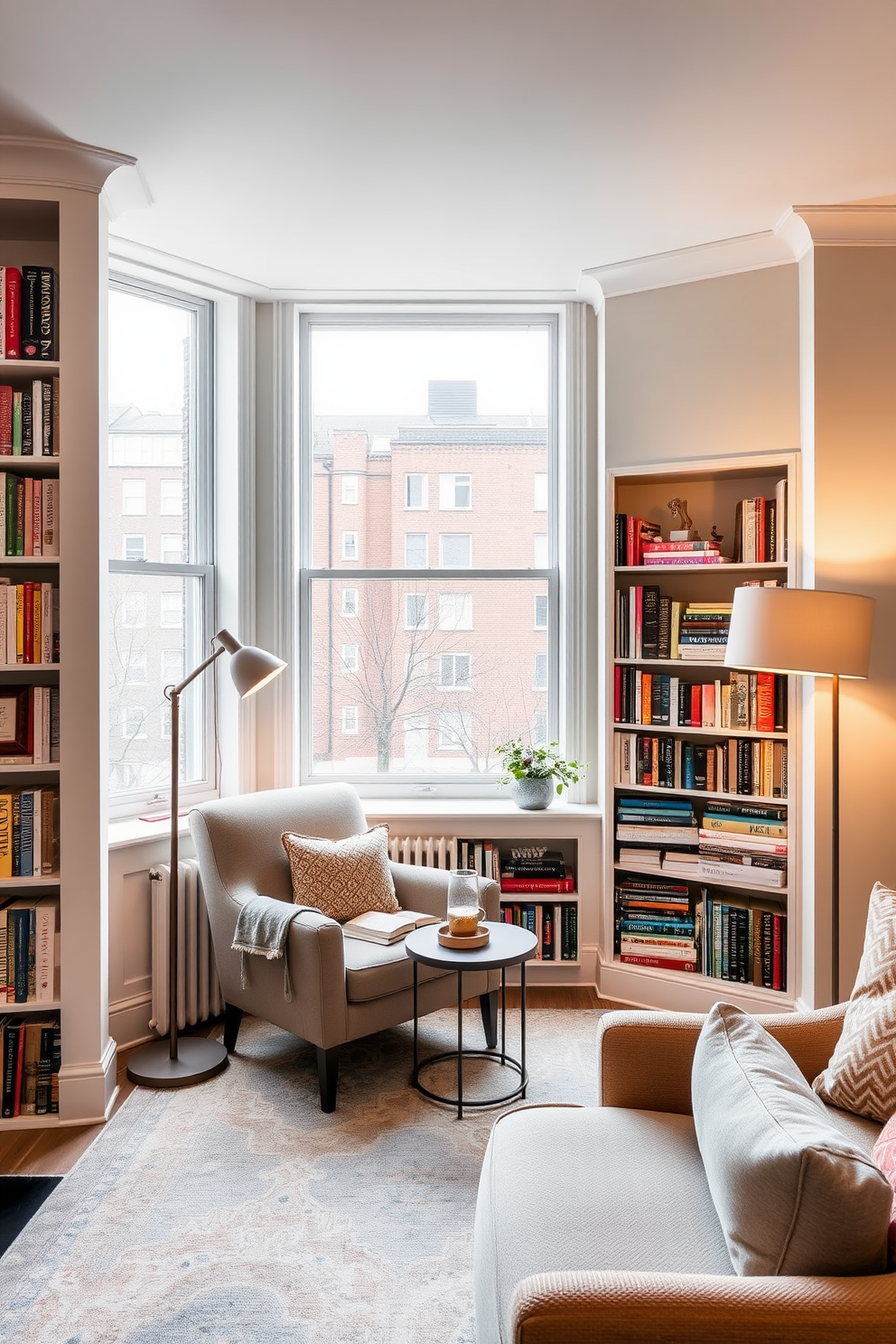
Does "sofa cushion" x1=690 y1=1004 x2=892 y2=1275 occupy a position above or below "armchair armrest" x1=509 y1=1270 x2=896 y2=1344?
above

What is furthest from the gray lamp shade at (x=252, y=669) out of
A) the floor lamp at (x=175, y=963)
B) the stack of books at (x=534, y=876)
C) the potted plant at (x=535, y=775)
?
the stack of books at (x=534, y=876)

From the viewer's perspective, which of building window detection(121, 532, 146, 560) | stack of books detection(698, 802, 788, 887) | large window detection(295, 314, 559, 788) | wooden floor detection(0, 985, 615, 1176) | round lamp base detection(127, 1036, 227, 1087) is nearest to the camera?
wooden floor detection(0, 985, 615, 1176)

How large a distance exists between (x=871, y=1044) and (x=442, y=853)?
2171 mm

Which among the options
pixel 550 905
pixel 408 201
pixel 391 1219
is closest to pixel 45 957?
pixel 391 1219

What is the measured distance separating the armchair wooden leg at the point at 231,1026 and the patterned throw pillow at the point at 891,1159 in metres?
2.29

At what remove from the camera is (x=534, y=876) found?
3805mm

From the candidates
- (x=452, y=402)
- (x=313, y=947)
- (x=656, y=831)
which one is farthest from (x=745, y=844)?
(x=452, y=402)

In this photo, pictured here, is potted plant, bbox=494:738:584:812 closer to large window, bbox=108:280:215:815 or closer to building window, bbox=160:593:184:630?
large window, bbox=108:280:215:815

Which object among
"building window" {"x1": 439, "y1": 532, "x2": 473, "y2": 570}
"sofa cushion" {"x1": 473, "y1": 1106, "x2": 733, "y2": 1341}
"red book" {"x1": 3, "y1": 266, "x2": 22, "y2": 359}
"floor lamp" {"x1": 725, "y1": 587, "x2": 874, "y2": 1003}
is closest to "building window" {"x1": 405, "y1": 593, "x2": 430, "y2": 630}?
"building window" {"x1": 439, "y1": 532, "x2": 473, "y2": 570}

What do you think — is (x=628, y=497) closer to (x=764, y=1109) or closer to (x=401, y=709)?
(x=401, y=709)

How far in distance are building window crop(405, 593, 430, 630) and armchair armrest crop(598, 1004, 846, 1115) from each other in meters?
2.42

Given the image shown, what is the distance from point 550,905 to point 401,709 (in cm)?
107

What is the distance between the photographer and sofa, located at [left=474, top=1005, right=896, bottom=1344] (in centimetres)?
114

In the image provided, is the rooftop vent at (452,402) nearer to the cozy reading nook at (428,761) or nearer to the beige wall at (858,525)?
the cozy reading nook at (428,761)
